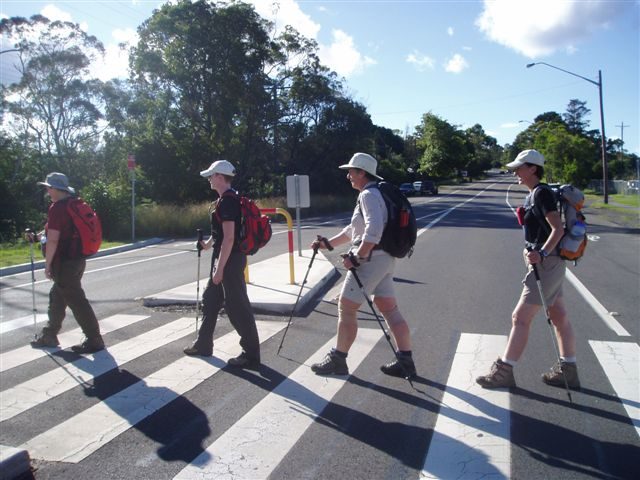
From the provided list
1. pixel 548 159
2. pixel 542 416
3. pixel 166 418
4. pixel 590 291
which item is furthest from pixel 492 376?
pixel 548 159

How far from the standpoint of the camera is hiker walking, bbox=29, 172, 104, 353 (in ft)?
19.1

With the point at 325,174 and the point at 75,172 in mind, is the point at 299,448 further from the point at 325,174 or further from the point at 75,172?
the point at 75,172

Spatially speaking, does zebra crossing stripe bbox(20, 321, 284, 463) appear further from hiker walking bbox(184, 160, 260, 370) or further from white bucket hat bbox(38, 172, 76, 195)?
white bucket hat bbox(38, 172, 76, 195)

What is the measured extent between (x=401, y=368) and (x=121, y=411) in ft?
7.69

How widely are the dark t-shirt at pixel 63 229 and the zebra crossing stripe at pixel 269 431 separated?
2590 millimetres

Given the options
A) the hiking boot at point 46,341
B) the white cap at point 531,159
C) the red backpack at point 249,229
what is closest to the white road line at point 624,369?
the white cap at point 531,159

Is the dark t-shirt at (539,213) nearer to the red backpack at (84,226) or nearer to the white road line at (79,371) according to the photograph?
the white road line at (79,371)

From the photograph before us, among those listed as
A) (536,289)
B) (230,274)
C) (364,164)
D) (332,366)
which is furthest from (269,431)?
(536,289)

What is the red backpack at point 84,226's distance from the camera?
5.88m

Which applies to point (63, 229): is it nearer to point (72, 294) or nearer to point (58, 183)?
point (58, 183)

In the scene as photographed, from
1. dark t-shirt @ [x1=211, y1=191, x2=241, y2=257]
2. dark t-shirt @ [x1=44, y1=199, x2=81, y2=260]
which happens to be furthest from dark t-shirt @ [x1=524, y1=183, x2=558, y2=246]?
dark t-shirt @ [x1=44, y1=199, x2=81, y2=260]

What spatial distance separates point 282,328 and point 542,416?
341cm

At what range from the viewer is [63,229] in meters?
5.84

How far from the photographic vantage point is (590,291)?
9438mm
